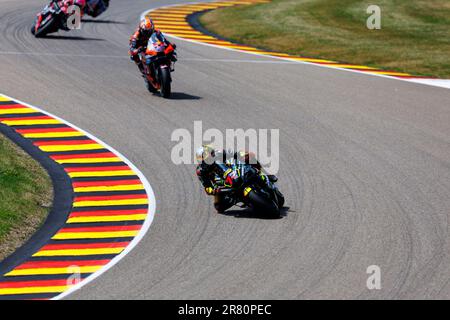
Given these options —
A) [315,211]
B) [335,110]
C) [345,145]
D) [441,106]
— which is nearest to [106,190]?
[315,211]

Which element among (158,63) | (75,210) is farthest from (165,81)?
(75,210)

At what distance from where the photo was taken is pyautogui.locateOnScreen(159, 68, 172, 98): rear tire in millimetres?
26277

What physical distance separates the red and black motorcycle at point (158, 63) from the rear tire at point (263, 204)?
9.46 m

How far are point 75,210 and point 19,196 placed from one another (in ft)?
3.93

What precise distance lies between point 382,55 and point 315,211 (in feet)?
53.6

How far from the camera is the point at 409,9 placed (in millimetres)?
40250

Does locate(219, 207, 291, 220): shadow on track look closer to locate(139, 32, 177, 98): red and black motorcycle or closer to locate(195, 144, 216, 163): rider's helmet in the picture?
locate(195, 144, 216, 163): rider's helmet

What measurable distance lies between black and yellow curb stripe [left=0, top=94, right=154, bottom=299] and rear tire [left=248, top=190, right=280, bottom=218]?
2.04m

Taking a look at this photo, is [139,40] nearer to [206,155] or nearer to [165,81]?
[165,81]

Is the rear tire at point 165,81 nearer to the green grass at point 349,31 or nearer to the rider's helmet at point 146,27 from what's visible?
the rider's helmet at point 146,27

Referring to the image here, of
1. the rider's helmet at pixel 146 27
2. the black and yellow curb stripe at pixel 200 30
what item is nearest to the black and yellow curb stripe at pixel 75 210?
the rider's helmet at pixel 146 27


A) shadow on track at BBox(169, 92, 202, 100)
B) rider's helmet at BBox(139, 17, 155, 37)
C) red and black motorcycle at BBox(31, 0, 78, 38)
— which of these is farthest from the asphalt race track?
rider's helmet at BBox(139, 17, 155, 37)

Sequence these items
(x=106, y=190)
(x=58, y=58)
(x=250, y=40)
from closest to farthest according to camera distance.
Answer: (x=106, y=190)
(x=58, y=58)
(x=250, y=40)
